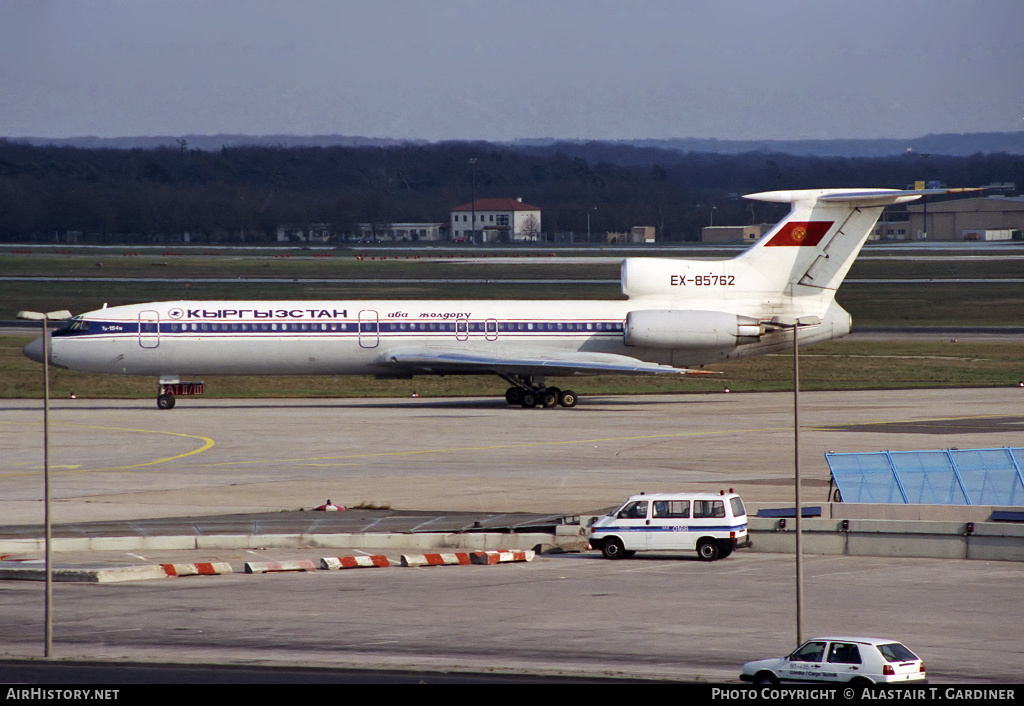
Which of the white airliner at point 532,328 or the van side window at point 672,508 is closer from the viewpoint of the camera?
the van side window at point 672,508

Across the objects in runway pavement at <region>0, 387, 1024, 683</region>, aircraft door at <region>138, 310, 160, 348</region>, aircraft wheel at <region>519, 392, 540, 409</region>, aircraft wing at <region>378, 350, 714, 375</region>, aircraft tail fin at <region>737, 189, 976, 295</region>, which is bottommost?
runway pavement at <region>0, 387, 1024, 683</region>

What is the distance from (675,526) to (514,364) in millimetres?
24797

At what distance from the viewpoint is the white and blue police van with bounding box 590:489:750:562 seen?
Result: 1094 inches

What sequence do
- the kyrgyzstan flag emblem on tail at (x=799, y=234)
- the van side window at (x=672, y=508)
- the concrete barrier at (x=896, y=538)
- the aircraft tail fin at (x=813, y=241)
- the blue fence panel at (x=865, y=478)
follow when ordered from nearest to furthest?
the concrete barrier at (x=896, y=538) → the van side window at (x=672, y=508) → the blue fence panel at (x=865, y=478) → the aircraft tail fin at (x=813, y=241) → the kyrgyzstan flag emblem on tail at (x=799, y=234)

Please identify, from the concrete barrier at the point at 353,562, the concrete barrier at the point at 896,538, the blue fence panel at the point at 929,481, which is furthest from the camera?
the blue fence panel at the point at 929,481

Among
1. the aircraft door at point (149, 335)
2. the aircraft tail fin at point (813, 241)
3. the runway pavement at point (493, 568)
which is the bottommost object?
the runway pavement at point (493, 568)

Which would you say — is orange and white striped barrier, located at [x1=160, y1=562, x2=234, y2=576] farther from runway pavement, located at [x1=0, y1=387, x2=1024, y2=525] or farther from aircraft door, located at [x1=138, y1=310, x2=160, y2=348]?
aircraft door, located at [x1=138, y1=310, x2=160, y2=348]

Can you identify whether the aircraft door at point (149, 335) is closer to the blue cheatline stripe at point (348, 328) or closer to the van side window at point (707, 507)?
the blue cheatline stripe at point (348, 328)

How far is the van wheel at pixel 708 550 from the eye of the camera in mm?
27875

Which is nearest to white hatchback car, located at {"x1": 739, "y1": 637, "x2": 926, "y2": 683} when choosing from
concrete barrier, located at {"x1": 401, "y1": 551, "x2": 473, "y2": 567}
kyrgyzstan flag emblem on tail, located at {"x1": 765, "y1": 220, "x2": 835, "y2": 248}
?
concrete barrier, located at {"x1": 401, "y1": 551, "x2": 473, "y2": 567}

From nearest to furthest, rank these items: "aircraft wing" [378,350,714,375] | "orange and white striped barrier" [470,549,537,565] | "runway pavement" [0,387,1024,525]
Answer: "orange and white striped barrier" [470,549,537,565] → "runway pavement" [0,387,1024,525] → "aircraft wing" [378,350,714,375]

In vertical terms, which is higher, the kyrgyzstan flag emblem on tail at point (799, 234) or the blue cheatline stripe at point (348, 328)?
the kyrgyzstan flag emblem on tail at point (799, 234)

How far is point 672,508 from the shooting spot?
28.1 metres

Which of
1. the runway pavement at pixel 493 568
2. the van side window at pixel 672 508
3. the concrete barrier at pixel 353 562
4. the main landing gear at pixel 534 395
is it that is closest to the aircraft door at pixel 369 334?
the runway pavement at pixel 493 568
